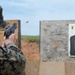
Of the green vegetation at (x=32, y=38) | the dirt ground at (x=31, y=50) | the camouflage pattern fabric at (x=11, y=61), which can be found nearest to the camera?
the camouflage pattern fabric at (x=11, y=61)

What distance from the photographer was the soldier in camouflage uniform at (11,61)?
935 millimetres

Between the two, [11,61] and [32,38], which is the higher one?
Answer: [32,38]

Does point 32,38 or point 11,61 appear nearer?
point 11,61

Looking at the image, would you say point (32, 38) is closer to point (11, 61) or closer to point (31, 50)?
point (31, 50)

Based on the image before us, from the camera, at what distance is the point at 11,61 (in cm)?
96

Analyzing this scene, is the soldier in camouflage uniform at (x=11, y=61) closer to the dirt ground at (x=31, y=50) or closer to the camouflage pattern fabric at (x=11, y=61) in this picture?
the camouflage pattern fabric at (x=11, y=61)

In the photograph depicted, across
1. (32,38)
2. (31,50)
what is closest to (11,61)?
(31,50)

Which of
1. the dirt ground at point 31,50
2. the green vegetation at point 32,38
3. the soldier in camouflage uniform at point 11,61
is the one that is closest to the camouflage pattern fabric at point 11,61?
the soldier in camouflage uniform at point 11,61

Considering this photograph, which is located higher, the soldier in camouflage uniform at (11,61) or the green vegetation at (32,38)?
the green vegetation at (32,38)

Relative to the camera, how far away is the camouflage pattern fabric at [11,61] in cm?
94

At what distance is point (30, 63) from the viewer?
2.16m

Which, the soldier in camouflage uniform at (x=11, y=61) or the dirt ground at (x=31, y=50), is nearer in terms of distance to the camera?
the soldier in camouflage uniform at (x=11, y=61)

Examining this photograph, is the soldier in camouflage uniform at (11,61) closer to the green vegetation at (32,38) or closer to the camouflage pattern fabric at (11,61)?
the camouflage pattern fabric at (11,61)

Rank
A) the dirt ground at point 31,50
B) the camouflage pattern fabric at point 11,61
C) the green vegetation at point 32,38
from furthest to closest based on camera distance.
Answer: the green vegetation at point 32,38
the dirt ground at point 31,50
the camouflage pattern fabric at point 11,61
